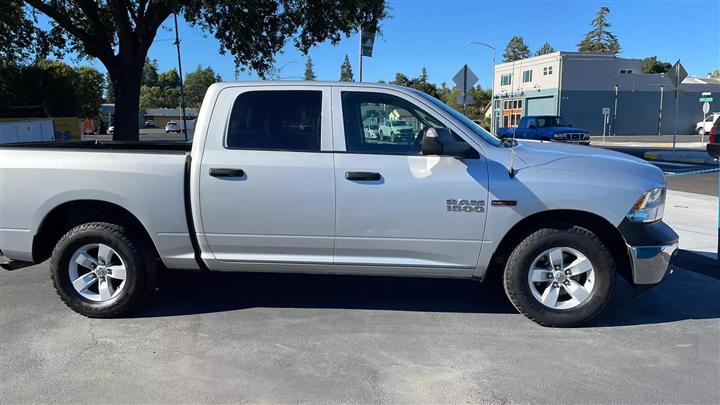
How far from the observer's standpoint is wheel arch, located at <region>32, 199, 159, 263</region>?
464 cm

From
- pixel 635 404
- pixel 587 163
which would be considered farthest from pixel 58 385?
pixel 587 163

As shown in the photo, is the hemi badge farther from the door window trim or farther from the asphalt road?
the asphalt road

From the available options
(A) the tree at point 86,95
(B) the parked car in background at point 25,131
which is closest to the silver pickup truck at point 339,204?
(B) the parked car in background at point 25,131

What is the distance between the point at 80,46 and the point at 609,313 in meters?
18.2

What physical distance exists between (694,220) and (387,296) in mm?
6216

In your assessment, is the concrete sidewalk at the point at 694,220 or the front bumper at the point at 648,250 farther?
the concrete sidewalk at the point at 694,220

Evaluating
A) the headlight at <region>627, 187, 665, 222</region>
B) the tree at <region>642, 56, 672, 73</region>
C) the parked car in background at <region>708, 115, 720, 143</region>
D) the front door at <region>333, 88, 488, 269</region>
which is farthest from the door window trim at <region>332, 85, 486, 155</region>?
the tree at <region>642, 56, 672, 73</region>

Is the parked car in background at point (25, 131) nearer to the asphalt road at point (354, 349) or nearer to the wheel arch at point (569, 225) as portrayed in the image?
the asphalt road at point (354, 349)

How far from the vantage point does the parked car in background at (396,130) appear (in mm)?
4503

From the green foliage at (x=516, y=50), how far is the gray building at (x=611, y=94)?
72.8 m

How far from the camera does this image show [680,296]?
527 centimetres

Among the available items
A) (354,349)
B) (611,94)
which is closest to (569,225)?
(354,349)

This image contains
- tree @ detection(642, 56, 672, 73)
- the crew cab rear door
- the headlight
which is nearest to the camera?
the headlight

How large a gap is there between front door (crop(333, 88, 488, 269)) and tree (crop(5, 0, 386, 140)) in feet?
33.2
